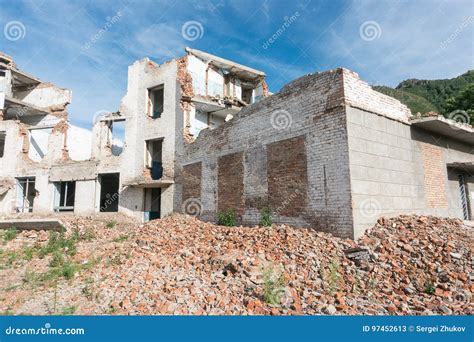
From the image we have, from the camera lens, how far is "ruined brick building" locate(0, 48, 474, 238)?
8.20m

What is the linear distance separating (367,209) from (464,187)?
7.44m

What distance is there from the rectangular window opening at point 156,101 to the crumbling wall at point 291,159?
20.9 feet

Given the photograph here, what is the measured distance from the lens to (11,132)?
66.0 ft

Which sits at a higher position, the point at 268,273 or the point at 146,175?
the point at 146,175

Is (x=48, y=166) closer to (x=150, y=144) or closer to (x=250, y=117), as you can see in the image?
(x=150, y=144)

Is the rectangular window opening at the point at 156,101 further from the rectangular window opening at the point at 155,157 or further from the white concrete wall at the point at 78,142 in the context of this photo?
the white concrete wall at the point at 78,142

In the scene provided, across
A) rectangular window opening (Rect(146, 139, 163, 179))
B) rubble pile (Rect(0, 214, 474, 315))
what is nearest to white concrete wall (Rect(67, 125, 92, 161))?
rectangular window opening (Rect(146, 139, 163, 179))

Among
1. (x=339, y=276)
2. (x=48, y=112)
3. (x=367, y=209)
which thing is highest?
(x=48, y=112)

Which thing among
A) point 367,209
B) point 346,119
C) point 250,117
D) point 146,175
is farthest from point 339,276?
point 146,175

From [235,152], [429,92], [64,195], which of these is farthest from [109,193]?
[429,92]

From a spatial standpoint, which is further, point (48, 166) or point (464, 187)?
point (48, 166)

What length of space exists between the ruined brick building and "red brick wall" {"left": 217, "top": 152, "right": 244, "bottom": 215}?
0.13 feet

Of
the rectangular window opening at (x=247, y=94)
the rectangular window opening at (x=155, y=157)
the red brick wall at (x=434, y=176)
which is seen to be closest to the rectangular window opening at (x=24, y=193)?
the rectangular window opening at (x=155, y=157)

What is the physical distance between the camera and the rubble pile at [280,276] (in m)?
4.80
